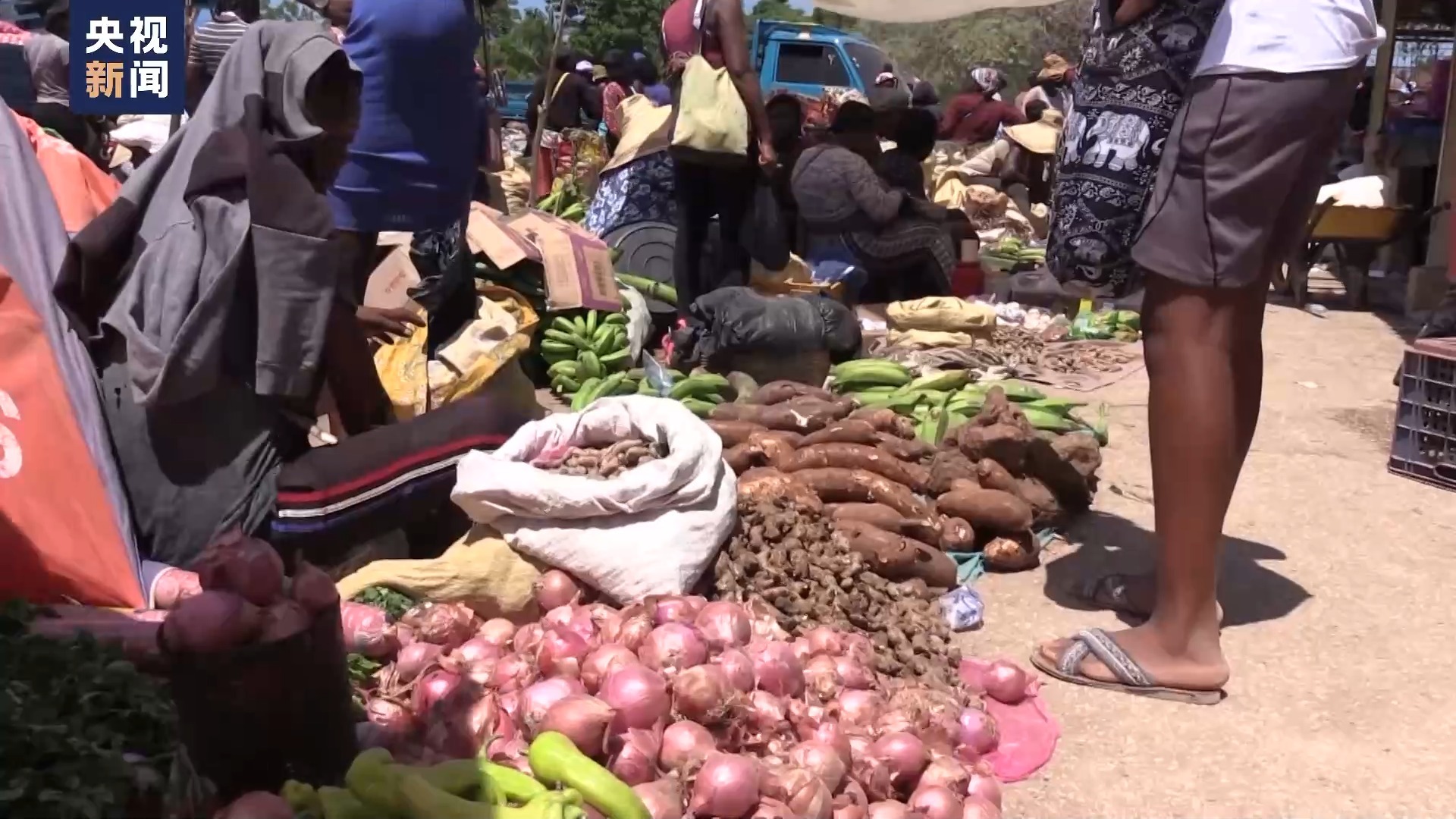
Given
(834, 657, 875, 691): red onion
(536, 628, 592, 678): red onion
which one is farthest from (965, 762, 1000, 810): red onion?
(536, 628, 592, 678): red onion

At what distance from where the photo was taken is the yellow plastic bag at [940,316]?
21.7ft

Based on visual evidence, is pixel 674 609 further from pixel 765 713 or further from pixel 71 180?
pixel 71 180

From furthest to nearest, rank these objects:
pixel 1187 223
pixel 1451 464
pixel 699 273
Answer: pixel 699 273 → pixel 1451 464 → pixel 1187 223

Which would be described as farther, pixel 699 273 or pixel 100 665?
pixel 699 273

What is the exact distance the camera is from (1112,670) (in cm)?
287

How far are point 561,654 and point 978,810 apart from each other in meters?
0.87

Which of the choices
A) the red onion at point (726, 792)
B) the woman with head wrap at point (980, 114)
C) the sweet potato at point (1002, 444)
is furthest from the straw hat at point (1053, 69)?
the red onion at point (726, 792)

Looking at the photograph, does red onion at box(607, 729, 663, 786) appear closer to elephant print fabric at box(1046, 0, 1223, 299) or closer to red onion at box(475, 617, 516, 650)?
red onion at box(475, 617, 516, 650)

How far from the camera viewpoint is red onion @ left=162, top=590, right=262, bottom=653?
193 cm

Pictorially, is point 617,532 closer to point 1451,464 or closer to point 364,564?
point 364,564

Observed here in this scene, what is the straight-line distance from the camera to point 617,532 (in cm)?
301

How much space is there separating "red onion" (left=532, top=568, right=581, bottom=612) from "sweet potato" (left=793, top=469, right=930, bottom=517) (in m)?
0.90

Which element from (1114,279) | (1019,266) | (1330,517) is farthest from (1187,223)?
(1019,266)

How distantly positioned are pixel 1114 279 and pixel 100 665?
2.24 meters
